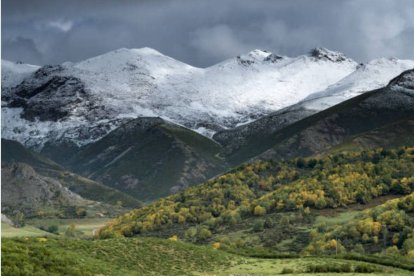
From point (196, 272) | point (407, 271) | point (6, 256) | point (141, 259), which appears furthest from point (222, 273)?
point (6, 256)

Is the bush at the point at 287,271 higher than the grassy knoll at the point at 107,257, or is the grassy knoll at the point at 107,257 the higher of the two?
the grassy knoll at the point at 107,257

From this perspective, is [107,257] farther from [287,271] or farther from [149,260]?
[287,271]

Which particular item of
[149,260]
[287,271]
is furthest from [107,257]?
[287,271]

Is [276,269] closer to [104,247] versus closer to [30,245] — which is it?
[104,247]

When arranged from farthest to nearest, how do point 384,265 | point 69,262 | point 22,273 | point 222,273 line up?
point 384,265 < point 222,273 < point 69,262 < point 22,273

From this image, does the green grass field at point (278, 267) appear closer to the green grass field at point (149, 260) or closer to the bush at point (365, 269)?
the green grass field at point (149, 260)

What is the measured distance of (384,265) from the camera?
101562 mm

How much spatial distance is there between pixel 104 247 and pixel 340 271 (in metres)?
30.2

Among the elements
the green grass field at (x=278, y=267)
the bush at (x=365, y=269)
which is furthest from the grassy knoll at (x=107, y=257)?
the bush at (x=365, y=269)

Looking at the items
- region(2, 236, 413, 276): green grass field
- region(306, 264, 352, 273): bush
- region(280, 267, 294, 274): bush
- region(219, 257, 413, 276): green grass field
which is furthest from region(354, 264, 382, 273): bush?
region(280, 267, 294, 274): bush

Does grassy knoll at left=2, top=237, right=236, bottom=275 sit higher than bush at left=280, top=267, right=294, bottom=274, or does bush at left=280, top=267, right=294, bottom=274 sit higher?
grassy knoll at left=2, top=237, right=236, bottom=275

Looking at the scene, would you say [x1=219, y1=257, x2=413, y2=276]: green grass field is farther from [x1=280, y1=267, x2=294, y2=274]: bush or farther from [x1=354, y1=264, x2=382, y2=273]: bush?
[x1=354, y1=264, x2=382, y2=273]: bush

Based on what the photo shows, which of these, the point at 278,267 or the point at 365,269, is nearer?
the point at 365,269

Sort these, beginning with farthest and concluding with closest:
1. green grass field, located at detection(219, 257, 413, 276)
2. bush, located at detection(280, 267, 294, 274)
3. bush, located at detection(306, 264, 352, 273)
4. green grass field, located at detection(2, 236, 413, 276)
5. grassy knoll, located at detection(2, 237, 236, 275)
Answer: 1. bush, located at detection(306, 264, 352, 273)
2. green grass field, located at detection(219, 257, 413, 276)
3. bush, located at detection(280, 267, 294, 274)
4. green grass field, located at detection(2, 236, 413, 276)
5. grassy knoll, located at detection(2, 237, 236, 275)
